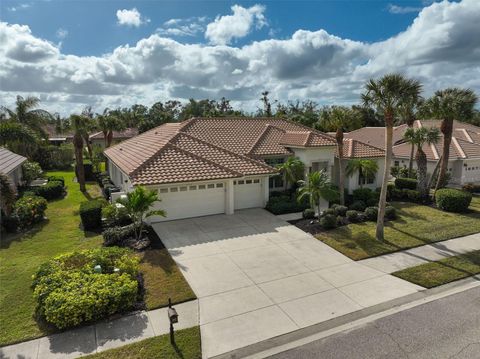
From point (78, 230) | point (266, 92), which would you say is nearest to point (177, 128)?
point (78, 230)

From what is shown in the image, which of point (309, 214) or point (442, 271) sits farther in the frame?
point (309, 214)

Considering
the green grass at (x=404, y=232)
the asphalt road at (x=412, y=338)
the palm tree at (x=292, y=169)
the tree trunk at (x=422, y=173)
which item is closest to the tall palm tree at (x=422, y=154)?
the tree trunk at (x=422, y=173)

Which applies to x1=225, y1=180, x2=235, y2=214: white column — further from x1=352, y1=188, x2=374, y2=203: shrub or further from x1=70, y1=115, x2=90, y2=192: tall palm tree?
x1=70, y1=115, x2=90, y2=192: tall palm tree

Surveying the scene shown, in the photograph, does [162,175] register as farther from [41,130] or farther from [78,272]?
[41,130]

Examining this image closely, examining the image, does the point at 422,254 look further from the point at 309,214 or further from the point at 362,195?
the point at 362,195

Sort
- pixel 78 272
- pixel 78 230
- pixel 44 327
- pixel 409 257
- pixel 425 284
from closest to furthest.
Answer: pixel 44 327 < pixel 78 272 < pixel 425 284 < pixel 409 257 < pixel 78 230

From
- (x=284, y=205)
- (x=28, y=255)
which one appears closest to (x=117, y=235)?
(x=28, y=255)

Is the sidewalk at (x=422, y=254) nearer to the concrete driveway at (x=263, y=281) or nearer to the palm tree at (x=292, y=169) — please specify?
the concrete driveway at (x=263, y=281)
